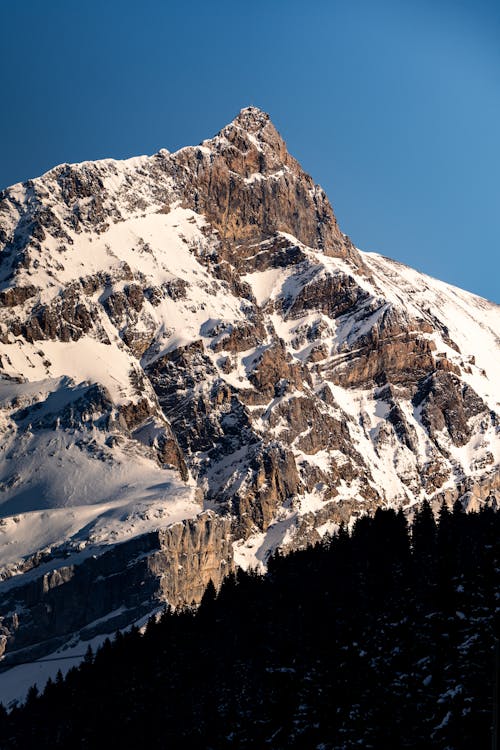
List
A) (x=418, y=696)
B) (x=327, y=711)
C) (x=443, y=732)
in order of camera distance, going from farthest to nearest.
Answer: (x=327, y=711)
(x=418, y=696)
(x=443, y=732)

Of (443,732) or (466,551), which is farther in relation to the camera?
(466,551)

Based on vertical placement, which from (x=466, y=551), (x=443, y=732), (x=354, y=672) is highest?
(x=466, y=551)

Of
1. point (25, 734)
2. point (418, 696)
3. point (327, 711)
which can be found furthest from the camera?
point (25, 734)

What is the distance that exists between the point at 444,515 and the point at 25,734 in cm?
5148

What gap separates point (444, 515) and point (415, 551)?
19085 millimetres

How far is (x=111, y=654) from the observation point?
15988 cm

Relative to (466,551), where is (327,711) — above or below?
below

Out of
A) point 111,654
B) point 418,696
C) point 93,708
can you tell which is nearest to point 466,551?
point 418,696

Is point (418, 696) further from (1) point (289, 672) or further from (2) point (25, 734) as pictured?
(2) point (25, 734)

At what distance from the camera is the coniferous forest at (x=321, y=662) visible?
97.6m

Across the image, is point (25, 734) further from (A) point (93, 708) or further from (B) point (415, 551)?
(B) point (415, 551)

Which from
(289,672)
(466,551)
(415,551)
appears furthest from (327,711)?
(415,551)

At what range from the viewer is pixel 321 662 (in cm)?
11594

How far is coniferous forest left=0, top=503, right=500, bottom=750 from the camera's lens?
9756 cm
